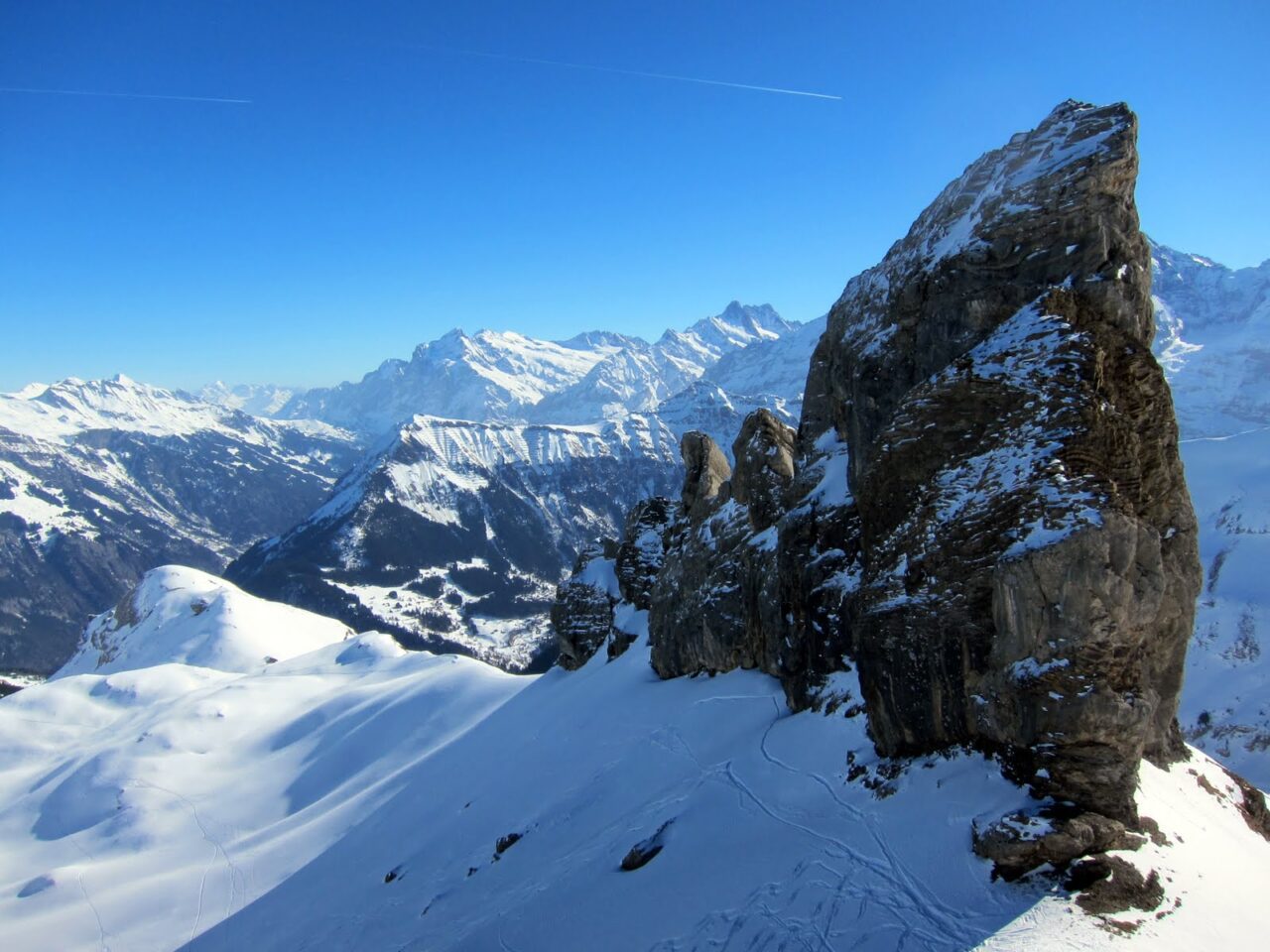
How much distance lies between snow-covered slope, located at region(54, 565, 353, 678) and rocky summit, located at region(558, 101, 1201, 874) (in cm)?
14451

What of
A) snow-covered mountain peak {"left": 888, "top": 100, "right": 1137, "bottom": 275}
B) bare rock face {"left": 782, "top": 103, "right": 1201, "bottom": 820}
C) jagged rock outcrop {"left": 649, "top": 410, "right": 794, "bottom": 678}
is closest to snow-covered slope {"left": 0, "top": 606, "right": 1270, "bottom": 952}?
jagged rock outcrop {"left": 649, "top": 410, "right": 794, "bottom": 678}

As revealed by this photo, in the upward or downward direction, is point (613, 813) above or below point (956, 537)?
below

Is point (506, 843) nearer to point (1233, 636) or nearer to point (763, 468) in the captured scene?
point (763, 468)

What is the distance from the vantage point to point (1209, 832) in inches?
652

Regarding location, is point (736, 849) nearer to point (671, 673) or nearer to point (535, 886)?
point (535, 886)

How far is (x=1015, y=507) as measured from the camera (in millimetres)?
15531

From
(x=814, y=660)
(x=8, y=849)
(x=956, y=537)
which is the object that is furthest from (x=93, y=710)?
(x=956, y=537)

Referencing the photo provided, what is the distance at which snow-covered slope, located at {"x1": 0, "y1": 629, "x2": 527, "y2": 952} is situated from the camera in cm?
4366

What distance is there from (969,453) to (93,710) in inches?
4799

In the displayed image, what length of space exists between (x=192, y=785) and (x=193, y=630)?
361ft

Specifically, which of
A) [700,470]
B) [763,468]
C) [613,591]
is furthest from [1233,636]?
[763,468]

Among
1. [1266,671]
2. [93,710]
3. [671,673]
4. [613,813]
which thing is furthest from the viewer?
[93,710]

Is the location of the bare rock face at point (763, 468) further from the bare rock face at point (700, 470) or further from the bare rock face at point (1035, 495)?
the bare rock face at point (1035, 495)

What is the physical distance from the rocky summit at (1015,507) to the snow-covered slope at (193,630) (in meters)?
145
